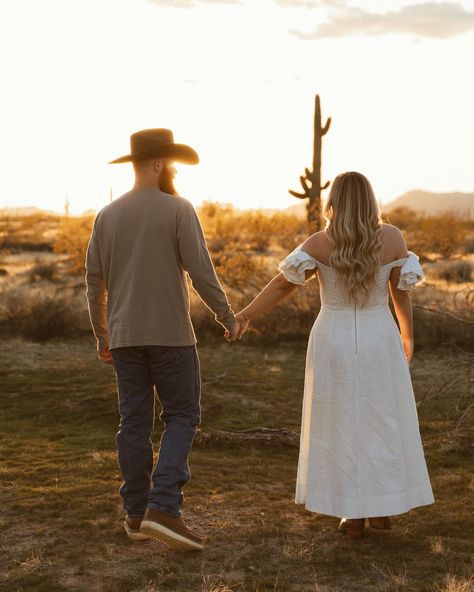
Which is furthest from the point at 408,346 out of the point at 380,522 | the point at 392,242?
the point at 380,522

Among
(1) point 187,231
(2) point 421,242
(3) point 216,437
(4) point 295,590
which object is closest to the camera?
(4) point 295,590

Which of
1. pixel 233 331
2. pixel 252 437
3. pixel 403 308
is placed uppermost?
pixel 403 308

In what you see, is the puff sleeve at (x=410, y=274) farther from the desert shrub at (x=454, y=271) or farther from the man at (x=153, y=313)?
the desert shrub at (x=454, y=271)

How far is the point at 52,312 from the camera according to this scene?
12.9m

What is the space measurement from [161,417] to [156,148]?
1.33 metres

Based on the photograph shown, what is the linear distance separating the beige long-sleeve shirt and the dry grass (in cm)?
106

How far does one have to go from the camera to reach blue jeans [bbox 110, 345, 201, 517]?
430cm

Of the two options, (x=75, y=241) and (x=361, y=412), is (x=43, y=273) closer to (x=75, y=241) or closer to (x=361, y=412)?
(x=75, y=241)

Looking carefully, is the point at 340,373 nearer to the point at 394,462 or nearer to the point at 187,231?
the point at 394,462

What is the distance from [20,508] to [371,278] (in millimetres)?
2441

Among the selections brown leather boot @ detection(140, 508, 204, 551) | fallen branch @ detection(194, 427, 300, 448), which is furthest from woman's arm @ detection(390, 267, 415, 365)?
fallen branch @ detection(194, 427, 300, 448)

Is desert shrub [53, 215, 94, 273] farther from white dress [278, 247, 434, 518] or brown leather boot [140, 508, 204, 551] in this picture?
brown leather boot [140, 508, 204, 551]

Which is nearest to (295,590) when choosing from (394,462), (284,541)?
(284,541)

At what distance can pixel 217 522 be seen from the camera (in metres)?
4.87
